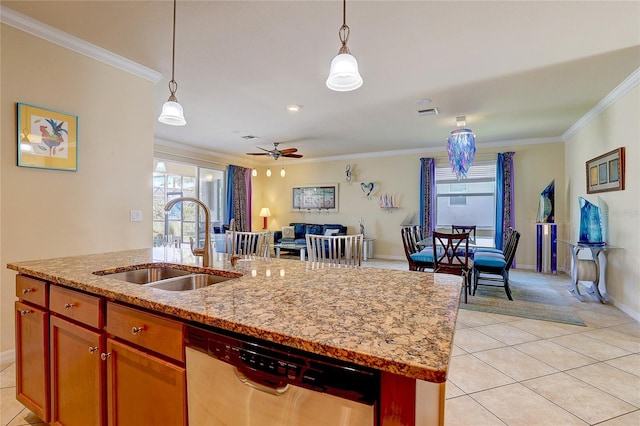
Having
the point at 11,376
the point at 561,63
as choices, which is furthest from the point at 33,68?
the point at 561,63

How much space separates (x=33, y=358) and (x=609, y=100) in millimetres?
5840

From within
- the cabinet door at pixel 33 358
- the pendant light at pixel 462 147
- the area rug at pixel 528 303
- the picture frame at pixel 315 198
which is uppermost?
the pendant light at pixel 462 147

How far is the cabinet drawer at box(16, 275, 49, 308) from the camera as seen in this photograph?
4.98 ft

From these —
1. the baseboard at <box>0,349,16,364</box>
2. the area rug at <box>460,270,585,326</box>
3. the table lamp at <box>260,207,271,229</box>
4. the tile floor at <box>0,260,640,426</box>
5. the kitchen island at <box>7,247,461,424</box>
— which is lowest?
the tile floor at <box>0,260,640,426</box>

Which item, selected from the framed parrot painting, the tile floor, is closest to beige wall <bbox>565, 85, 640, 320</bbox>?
the tile floor

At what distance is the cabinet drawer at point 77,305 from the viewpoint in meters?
1.28

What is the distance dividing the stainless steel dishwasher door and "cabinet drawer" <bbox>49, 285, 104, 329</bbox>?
0.55 metres

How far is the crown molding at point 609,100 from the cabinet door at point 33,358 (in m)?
5.16

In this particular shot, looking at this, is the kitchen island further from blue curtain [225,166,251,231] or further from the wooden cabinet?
blue curtain [225,166,251,231]

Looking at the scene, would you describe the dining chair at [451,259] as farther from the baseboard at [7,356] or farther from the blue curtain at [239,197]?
the blue curtain at [239,197]

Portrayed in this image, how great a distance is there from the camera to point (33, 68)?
2338mm

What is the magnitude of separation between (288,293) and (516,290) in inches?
176

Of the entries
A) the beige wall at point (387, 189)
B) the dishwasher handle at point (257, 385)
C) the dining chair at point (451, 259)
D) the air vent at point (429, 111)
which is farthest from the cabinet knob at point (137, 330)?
the beige wall at point (387, 189)

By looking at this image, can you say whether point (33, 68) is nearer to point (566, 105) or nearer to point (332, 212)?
point (566, 105)
